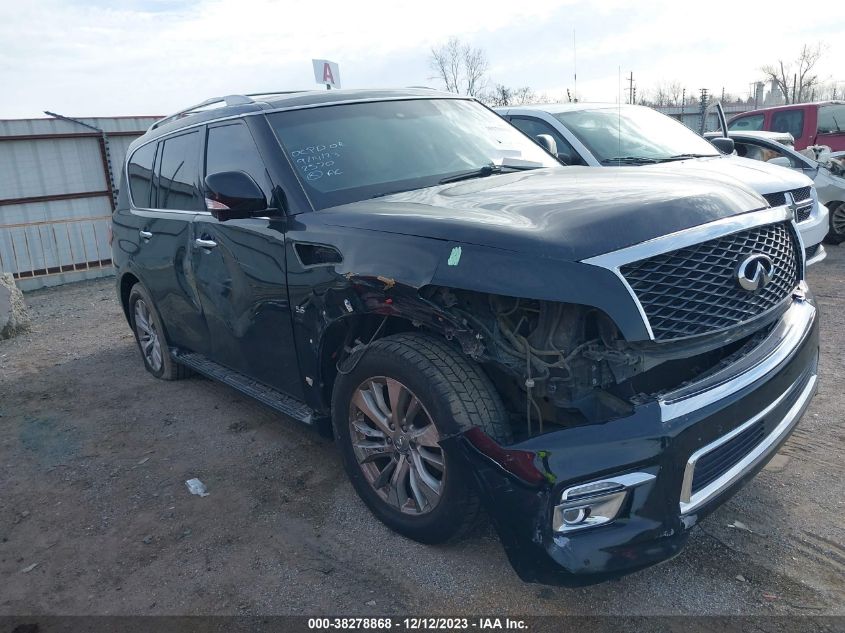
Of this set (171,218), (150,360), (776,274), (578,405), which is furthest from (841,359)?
(150,360)

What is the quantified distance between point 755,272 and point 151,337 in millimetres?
4646

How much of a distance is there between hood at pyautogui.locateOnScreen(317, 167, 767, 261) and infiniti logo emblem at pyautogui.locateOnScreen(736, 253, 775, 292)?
196 mm

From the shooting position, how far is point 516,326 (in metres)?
2.57

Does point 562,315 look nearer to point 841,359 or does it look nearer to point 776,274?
point 776,274

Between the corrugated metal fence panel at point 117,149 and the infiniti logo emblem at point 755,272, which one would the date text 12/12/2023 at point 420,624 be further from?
the corrugated metal fence panel at point 117,149

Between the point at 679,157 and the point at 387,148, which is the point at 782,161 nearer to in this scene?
the point at 679,157

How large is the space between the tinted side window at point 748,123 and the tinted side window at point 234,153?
13.0 m

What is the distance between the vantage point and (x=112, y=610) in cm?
281

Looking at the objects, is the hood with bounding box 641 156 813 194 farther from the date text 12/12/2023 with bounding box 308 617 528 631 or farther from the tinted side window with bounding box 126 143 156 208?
the date text 12/12/2023 with bounding box 308 617 528 631

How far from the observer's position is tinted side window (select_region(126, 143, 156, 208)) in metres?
5.00

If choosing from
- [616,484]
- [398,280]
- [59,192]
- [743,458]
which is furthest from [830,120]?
[59,192]

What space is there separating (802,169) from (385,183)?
7952mm

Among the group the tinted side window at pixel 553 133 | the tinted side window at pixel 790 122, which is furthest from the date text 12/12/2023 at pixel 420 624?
the tinted side window at pixel 790 122

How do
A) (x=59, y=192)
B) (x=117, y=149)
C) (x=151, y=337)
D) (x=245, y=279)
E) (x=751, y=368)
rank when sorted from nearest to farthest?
(x=751, y=368) < (x=245, y=279) < (x=151, y=337) < (x=59, y=192) < (x=117, y=149)
